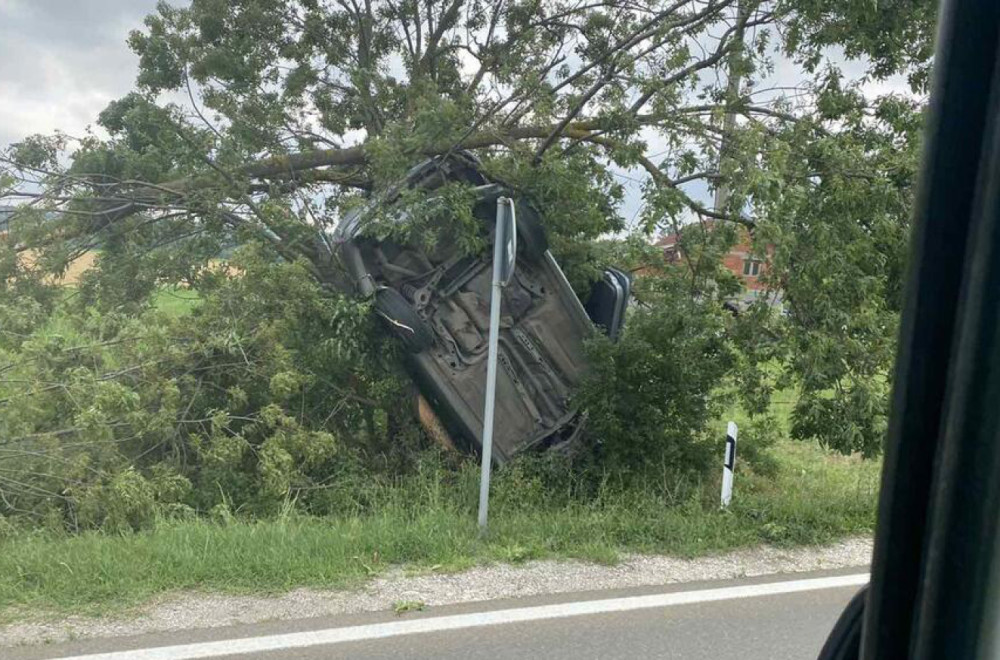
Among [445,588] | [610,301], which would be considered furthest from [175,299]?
[445,588]

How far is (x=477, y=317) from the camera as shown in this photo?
782cm

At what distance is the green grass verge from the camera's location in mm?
4832

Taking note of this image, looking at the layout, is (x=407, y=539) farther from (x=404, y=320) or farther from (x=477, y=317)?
(x=477, y=317)

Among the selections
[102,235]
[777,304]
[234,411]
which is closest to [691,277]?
[777,304]

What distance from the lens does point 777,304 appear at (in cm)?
756

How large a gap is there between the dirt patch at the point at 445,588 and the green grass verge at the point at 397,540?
4.9 inches

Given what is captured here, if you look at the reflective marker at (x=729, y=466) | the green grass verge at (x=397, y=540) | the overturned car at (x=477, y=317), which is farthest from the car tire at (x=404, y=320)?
the reflective marker at (x=729, y=466)

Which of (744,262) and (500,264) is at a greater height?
(744,262)

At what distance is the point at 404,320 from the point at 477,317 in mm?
773

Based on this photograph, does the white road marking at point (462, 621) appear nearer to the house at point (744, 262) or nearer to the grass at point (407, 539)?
the grass at point (407, 539)

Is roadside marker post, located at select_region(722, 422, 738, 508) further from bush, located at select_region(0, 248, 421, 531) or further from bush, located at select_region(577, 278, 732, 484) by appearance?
A: bush, located at select_region(0, 248, 421, 531)

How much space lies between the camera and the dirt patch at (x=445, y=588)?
4.32 m

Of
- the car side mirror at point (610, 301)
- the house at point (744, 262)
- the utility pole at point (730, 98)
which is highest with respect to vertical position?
the utility pole at point (730, 98)

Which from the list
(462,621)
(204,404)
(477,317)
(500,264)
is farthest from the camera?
(204,404)
